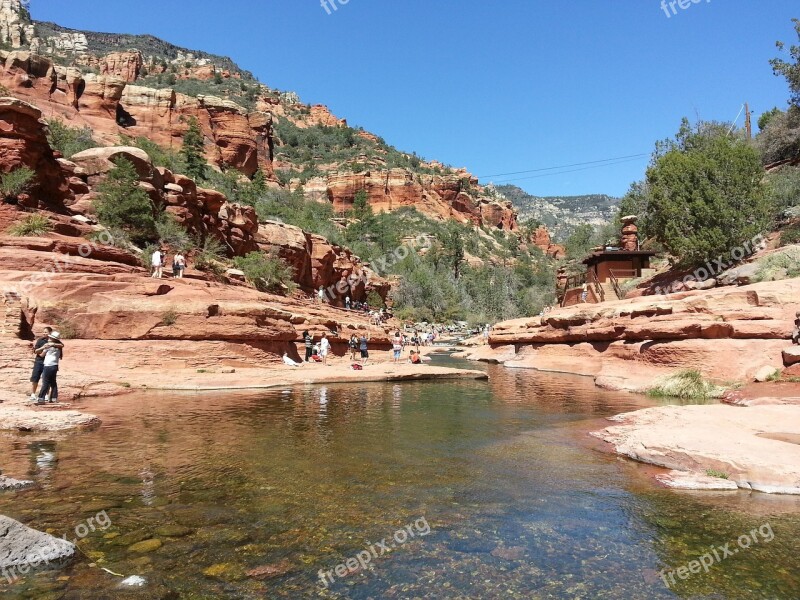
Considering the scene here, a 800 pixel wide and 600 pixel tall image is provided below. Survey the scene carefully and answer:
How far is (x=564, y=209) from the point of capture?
187 m

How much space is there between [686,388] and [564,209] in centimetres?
18310

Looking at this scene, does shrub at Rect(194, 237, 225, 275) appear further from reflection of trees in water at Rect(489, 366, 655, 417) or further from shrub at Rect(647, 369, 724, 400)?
shrub at Rect(647, 369, 724, 400)

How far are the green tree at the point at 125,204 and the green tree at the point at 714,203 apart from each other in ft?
99.4

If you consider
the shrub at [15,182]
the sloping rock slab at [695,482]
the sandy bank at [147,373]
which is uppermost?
the shrub at [15,182]

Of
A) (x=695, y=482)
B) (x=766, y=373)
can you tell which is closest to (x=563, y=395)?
(x=766, y=373)

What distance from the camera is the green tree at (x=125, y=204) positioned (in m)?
24.7

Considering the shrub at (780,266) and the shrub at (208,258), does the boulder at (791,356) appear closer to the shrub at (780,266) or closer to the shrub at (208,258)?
the shrub at (780,266)

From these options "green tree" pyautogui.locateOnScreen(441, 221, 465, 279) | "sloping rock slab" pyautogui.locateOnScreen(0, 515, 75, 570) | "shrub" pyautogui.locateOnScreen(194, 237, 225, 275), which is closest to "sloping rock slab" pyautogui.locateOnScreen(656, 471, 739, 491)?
"sloping rock slab" pyautogui.locateOnScreen(0, 515, 75, 570)

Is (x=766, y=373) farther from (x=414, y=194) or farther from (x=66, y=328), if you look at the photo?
(x=414, y=194)

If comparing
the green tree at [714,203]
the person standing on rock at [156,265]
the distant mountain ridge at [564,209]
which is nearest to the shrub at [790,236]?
the green tree at [714,203]

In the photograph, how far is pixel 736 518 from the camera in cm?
Result: 562

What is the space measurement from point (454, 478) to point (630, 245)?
3849 centimetres

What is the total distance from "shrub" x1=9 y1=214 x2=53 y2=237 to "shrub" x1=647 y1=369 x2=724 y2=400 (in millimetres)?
23163

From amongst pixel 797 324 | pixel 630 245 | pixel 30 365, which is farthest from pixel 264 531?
pixel 630 245
